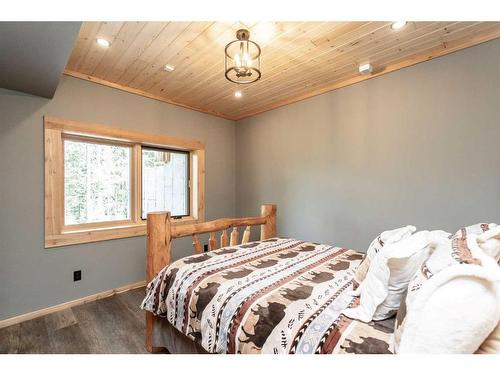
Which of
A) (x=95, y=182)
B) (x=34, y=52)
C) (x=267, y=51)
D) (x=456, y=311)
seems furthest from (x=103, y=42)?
(x=456, y=311)

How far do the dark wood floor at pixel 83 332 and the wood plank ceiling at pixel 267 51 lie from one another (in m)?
2.46

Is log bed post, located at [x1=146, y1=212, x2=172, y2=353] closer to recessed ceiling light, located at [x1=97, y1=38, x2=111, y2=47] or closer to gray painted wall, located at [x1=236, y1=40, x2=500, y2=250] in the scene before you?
recessed ceiling light, located at [x1=97, y1=38, x2=111, y2=47]

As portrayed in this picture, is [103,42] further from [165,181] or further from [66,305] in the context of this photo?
[66,305]

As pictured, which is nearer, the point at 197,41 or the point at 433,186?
the point at 197,41

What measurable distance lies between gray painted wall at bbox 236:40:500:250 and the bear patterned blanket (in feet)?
3.13

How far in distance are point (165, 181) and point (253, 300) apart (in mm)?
2669

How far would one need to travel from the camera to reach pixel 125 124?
2.89m

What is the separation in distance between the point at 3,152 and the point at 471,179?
164 inches

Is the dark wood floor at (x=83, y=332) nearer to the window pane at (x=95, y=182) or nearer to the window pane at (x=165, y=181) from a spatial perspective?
the window pane at (x=95, y=182)

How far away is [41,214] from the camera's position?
7.73 feet

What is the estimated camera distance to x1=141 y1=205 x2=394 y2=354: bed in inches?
38.2
